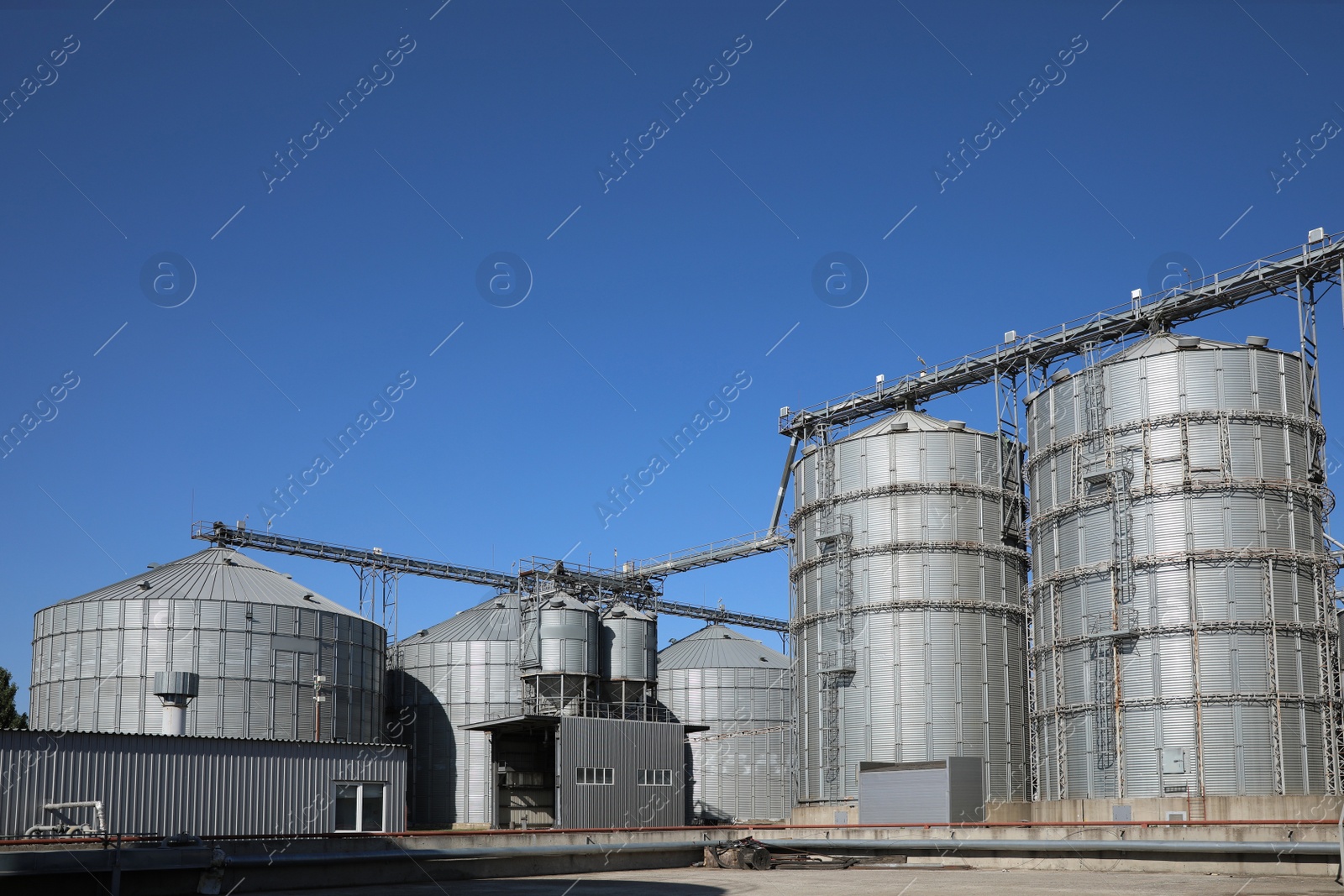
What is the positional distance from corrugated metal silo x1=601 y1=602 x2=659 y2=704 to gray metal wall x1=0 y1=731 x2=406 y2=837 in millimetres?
19333

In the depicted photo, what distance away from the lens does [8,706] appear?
89.1 m

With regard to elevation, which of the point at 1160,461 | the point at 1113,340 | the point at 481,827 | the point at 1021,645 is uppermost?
the point at 1113,340

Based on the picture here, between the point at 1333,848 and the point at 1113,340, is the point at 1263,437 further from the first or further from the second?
the point at 1333,848

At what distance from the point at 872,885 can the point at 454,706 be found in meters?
43.3

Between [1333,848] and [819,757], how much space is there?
27846 mm

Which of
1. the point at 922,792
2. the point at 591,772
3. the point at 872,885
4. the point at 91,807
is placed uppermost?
the point at 91,807

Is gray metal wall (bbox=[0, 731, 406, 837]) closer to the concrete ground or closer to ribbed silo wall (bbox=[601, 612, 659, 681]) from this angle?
the concrete ground

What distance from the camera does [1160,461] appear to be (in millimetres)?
46312

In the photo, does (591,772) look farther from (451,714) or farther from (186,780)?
(186,780)

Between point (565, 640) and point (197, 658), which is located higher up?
point (565, 640)

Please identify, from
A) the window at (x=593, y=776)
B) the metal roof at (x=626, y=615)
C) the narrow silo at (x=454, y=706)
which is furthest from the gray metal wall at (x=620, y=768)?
the narrow silo at (x=454, y=706)

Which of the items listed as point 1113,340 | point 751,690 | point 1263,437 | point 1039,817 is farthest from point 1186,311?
point 751,690

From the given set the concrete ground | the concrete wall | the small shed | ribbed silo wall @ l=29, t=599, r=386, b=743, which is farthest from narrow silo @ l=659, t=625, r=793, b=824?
the concrete ground

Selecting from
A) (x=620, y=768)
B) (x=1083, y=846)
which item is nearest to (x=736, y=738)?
(x=620, y=768)
